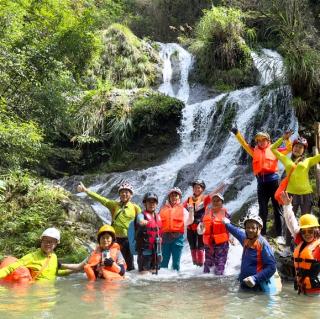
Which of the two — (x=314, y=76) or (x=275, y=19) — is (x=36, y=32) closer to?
(x=275, y=19)

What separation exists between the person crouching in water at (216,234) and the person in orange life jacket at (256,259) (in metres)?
1.17

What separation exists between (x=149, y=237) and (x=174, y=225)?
0.54 metres

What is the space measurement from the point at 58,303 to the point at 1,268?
142 centimetres

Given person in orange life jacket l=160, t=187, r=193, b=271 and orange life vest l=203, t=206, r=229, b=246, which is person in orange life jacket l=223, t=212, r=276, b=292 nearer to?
orange life vest l=203, t=206, r=229, b=246

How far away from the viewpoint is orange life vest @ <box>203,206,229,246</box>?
6566 mm

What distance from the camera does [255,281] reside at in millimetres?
5191

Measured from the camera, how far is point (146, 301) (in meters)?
5.05

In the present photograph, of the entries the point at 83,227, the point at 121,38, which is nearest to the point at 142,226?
the point at 83,227

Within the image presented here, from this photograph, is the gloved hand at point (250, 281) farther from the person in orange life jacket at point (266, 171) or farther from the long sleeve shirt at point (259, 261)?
the person in orange life jacket at point (266, 171)

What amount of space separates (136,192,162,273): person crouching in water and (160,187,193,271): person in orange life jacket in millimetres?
308

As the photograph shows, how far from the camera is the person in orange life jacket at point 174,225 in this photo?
7000 millimetres

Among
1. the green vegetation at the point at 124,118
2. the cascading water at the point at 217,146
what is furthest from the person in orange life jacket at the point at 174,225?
the green vegetation at the point at 124,118

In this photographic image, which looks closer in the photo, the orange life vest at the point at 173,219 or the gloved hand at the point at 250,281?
the gloved hand at the point at 250,281

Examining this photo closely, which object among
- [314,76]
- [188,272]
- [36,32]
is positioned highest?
[36,32]
